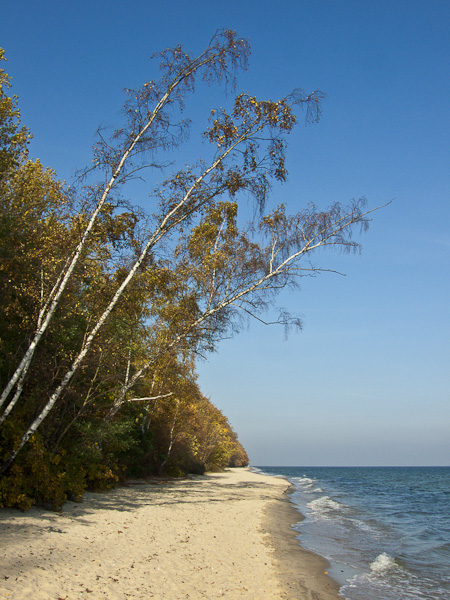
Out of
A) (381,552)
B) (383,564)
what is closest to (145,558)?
(383,564)

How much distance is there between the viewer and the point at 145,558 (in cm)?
848

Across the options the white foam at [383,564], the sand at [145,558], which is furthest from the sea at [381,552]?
the sand at [145,558]

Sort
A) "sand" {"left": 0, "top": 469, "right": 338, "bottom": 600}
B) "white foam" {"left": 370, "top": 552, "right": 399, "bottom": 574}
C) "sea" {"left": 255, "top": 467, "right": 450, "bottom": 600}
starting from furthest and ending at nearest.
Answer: "white foam" {"left": 370, "top": 552, "right": 399, "bottom": 574} < "sea" {"left": 255, "top": 467, "right": 450, "bottom": 600} < "sand" {"left": 0, "top": 469, "right": 338, "bottom": 600}

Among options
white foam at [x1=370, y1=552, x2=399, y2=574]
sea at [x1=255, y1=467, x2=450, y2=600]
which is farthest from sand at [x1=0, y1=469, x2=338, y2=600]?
white foam at [x1=370, y1=552, x2=399, y2=574]

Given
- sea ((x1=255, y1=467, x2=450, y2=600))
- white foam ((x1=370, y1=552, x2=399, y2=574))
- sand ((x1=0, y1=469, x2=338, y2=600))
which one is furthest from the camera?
white foam ((x1=370, y1=552, x2=399, y2=574))

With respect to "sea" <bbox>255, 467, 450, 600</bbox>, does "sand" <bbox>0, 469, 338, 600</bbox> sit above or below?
above

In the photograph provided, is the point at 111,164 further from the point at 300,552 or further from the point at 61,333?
the point at 300,552

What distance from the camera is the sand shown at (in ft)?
21.5

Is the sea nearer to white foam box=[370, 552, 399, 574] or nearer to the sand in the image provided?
white foam box=[370, 552, 399, 574]

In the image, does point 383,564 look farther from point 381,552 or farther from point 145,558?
point 145,558

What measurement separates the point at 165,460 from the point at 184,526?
17.2m

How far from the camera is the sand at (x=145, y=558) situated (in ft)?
21.5

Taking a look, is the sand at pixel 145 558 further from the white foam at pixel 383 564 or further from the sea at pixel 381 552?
the white foam at pixel 383 564

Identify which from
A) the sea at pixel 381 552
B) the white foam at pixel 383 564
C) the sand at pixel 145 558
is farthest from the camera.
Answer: the white foam at pixel 383 564
